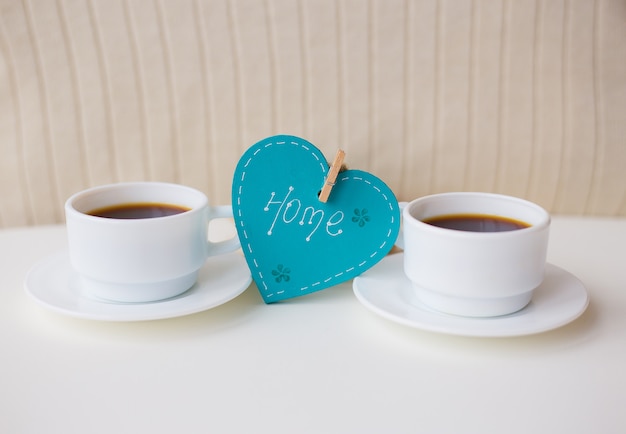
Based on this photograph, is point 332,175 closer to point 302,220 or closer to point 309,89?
point 302,220

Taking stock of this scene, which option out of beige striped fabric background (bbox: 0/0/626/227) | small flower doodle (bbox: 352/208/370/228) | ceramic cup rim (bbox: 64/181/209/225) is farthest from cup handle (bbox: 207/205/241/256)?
beige striped fabric background (bbox: 0/0/626/227)

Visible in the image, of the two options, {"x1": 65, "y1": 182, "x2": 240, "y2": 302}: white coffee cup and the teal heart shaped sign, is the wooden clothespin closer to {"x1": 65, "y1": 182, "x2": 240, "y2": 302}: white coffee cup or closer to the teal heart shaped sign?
the teal heart shaped sign

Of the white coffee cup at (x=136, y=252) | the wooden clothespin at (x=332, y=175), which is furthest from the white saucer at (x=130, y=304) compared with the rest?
the wooden clothespin at (x=332, y=175)

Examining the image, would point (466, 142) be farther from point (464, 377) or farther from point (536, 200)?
point (464, 377)

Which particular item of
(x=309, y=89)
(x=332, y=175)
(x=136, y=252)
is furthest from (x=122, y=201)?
(x=309, y=89)

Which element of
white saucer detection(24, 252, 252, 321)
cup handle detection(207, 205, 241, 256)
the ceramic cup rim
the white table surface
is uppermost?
the ceramic cup rim
